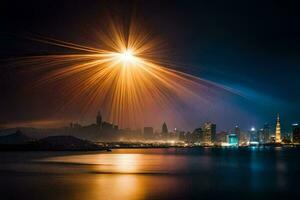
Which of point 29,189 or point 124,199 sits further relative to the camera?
point 29,189

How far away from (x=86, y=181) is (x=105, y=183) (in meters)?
2.16

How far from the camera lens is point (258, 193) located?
27938mm

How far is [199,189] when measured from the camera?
29.1 meters

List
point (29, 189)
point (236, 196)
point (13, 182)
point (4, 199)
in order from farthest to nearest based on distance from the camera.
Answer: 1. point (13, 182)
2. point (29, 189)
3. point (236, 196)
4. point (4, 199)

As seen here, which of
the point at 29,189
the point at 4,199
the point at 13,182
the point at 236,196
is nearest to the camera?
the point at 4,199

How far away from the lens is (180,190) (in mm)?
28297

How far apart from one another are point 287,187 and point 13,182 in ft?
63.7

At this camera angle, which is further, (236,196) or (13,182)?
(13,182)

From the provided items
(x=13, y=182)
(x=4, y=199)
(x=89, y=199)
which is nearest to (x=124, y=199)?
(x=89, y=199)

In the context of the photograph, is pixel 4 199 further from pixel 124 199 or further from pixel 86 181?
pixel 86 181

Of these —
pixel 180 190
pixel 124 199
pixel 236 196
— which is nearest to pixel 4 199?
pixel 124 199

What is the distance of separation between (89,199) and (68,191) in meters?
3.52

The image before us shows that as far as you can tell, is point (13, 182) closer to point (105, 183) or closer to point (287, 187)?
point (105, 183)

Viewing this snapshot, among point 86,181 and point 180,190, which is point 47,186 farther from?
point 180,190
